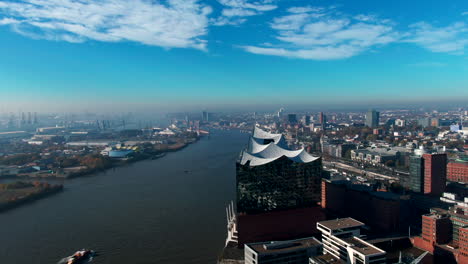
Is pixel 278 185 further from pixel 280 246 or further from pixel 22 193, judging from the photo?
pixel 22 193

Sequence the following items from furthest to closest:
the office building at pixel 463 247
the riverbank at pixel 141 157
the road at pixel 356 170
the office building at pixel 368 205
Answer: the riverbank at pixel 141 157 → the road at pixel 356 170 → the office building at pixel 368 205 → the office building at pixel 463 247

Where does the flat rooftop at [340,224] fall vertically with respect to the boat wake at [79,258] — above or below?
above

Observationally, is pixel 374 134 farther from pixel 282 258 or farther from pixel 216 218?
pixel 282 258

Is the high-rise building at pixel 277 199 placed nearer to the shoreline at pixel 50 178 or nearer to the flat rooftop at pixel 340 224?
the flat rooftop at pixel 340 224

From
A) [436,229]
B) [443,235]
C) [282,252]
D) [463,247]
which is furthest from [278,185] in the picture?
[463,247]

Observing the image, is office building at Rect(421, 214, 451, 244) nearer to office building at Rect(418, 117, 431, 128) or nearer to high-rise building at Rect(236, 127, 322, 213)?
high-rise building at Rect(236, 127, 322, 213)

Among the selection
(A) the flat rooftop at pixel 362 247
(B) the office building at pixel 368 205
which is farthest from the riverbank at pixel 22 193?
(A) the flat rooftop at pixel 362 247
